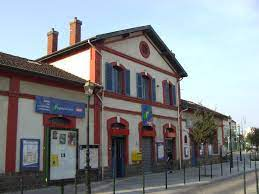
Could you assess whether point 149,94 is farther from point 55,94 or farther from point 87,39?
point 55,94

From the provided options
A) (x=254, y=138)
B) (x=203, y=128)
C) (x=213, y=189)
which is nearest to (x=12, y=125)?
(x=213, y=189)

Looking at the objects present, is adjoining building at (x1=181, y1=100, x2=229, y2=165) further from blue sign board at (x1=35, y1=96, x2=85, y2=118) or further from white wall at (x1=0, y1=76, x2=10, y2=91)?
white wall at (x1=0, y1=76, x2=10, y2=91)

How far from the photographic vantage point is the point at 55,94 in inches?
736

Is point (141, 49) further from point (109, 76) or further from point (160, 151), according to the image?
point (160, 151)

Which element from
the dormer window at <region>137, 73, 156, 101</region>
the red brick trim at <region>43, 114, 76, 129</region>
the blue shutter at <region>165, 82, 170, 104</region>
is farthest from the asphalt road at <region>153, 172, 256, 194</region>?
the blue shutter at <region>165, 82, 170, 104</region>

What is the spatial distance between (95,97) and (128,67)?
4.19 meters

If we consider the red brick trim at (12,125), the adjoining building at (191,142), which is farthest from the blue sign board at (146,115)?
the red brick trim at (12,125)

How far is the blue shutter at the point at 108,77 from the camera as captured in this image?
72.9 ft

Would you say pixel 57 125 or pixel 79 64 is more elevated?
pixel 79 64

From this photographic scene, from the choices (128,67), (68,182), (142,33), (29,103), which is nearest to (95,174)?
(68,182)

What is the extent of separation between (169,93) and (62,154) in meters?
12.9

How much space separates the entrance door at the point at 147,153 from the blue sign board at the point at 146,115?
3.48ft

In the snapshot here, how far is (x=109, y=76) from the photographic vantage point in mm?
22469

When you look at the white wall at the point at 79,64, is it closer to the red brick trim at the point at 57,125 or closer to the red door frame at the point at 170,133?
the red brick trim at the point at 57,125
